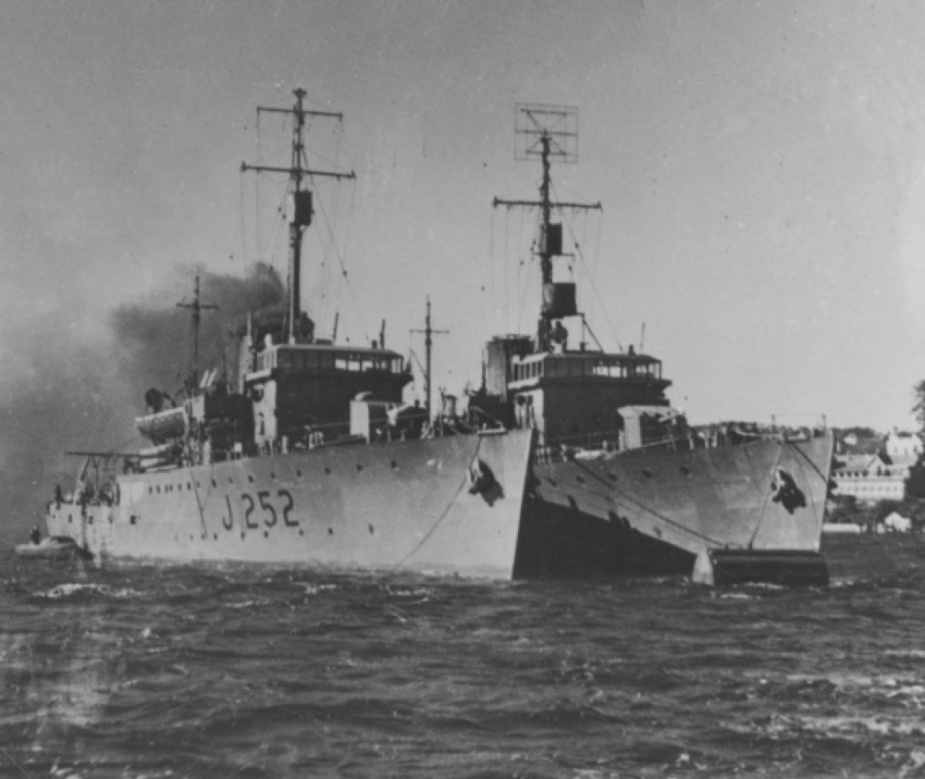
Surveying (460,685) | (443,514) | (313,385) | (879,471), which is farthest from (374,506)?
(879,471)

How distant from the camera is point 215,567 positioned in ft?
87.5

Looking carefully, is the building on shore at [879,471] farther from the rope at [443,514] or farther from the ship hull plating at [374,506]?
the rope at [443,514]

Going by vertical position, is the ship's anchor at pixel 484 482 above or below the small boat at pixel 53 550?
above

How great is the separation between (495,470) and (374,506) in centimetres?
306

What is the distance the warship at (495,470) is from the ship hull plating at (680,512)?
30mm

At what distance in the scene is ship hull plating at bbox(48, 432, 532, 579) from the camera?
66.5 feet

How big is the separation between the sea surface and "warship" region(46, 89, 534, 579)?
88.6 inches

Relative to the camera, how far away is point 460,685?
10.4m

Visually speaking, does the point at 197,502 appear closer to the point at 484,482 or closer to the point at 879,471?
the point at 484,482

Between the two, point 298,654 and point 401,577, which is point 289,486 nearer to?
point 401,577

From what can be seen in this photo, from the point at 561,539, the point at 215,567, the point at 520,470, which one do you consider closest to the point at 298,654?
the point at 520,470

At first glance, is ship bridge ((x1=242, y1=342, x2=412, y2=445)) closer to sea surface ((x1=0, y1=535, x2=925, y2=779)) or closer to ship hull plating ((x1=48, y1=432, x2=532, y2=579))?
ship hull plating ((x1=48, y1=432, x2=532, y2=579))

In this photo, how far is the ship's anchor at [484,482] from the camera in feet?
66.1

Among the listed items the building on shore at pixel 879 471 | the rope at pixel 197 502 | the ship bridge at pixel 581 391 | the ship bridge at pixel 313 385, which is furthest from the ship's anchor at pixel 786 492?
the building on shore at pixel 879 471
